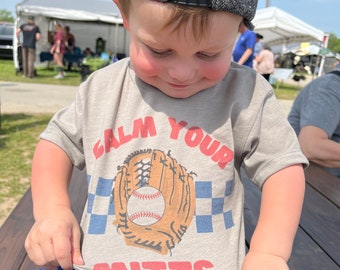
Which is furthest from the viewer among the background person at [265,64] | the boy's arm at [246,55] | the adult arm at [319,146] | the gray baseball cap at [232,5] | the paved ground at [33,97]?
the background person at [265,64]

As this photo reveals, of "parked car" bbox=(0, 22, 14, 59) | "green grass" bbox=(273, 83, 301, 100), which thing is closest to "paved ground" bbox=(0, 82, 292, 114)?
"green grass" bbox=(273, 83, 301, 100)

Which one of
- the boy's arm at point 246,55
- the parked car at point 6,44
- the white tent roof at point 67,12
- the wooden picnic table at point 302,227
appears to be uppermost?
the wooden picnic table at point 302,227

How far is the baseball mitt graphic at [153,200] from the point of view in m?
0.87

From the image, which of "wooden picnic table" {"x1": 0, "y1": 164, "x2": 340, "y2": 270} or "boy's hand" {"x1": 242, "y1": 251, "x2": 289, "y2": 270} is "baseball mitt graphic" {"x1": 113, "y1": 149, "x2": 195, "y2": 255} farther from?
"wooden picnic table" {"x1": 0, "y1": 164, "x2": 340, "y2": 270}

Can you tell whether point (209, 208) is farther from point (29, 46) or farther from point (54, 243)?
point (29, 46)

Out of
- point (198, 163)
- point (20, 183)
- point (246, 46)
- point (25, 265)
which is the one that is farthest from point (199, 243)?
point (246, 46)

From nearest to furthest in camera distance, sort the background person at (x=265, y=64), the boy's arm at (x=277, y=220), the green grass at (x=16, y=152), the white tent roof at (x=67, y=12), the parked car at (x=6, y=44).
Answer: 1. the boy's arm at (x=277, y=220)
2. the green grass at (x=16, y=152)
3. the background person at (x=265, y=64)
4. the white tent roof at (x=67, y=12)
5. the parked car at (x=6, y=44)

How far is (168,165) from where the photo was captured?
0.90 m

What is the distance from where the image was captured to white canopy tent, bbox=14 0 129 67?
38.8ft

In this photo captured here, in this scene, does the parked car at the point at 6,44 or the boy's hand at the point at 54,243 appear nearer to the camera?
the boy's hand at the point at 54,243

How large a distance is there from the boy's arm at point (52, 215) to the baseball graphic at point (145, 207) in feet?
0.43

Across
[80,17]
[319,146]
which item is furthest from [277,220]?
[80,17]

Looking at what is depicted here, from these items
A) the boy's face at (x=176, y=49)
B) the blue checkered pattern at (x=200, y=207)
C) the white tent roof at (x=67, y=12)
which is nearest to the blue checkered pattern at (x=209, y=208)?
the blue checkered pattern at (x=200, y=207)

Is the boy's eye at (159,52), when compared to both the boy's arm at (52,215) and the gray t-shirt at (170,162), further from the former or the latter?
the boy's arm at (52,215)
